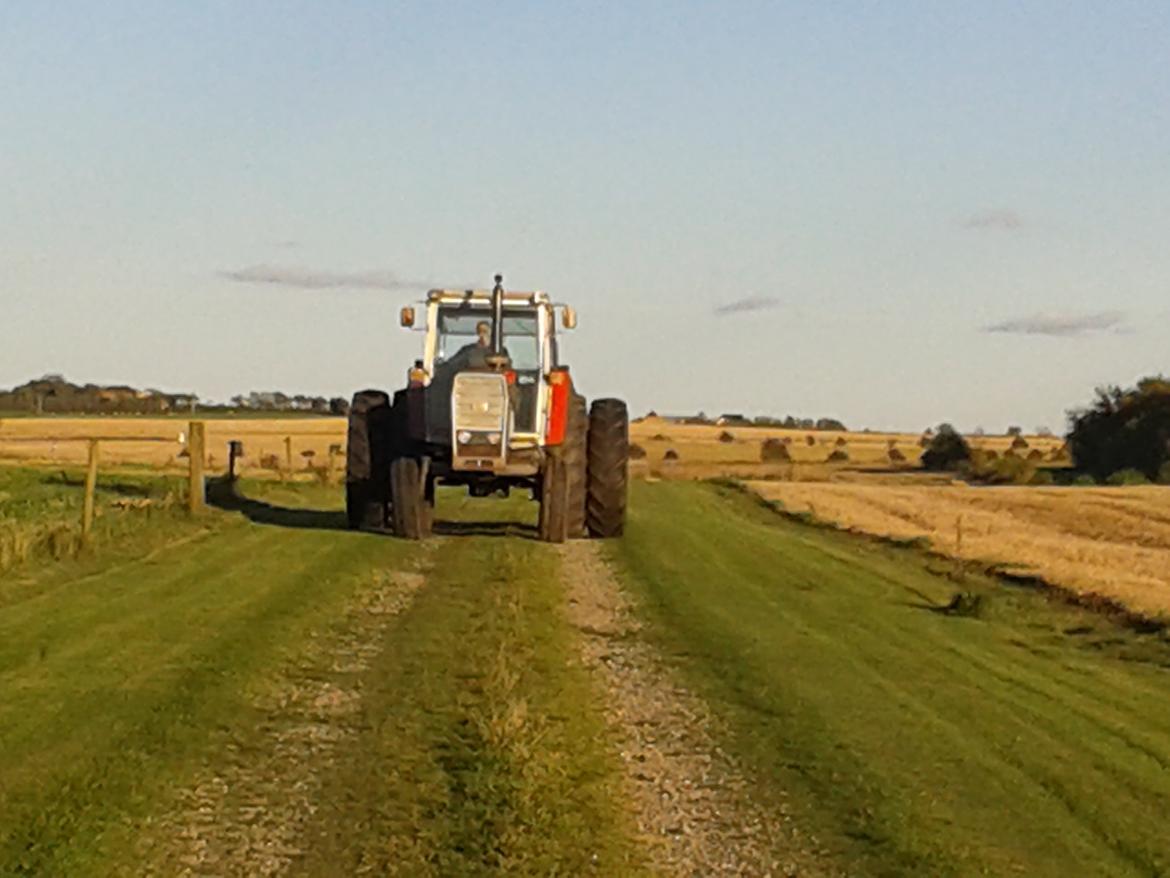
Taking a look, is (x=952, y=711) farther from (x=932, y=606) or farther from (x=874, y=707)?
(x=932, y=606)

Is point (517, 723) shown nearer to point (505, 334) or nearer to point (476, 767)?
point (476, 767)

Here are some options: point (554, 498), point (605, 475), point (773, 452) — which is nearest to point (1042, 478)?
point (773, 452)

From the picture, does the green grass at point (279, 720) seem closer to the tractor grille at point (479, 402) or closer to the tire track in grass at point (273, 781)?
the tire track in grass at point (273, 781)

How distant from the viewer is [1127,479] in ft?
238

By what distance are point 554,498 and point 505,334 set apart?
224 cm

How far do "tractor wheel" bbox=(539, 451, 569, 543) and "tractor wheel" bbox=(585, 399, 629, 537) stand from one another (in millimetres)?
1108

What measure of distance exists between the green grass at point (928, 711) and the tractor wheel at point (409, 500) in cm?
298

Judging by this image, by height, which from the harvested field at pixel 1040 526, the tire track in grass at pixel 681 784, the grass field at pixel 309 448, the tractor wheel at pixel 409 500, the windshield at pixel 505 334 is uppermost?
the windshield at pixel 505 334

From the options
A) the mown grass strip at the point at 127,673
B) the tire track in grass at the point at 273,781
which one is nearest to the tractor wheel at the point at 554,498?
the mown grass strip at the point at 127,673

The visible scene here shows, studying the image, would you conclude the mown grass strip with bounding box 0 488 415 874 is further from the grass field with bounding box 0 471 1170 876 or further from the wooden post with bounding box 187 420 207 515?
the wooden post with bounding box 187 420 207 515

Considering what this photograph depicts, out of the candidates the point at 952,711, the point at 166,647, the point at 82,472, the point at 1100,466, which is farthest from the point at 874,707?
the point at 1100,466

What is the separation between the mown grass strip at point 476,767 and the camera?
7.56 m

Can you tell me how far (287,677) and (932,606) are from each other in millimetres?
9299

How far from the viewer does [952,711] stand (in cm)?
1155
